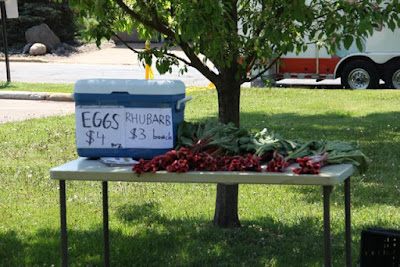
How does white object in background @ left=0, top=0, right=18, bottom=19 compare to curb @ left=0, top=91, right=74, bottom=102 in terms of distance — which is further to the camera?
white object in background @ left=0, top=0, right=18, bottom=19

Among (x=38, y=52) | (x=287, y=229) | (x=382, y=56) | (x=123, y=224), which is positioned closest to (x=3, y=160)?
(x=123, y=224)

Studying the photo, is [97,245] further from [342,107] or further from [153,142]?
[342,107]

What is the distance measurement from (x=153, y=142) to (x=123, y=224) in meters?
1.96

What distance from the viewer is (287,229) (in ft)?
20.4

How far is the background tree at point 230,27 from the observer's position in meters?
5.04

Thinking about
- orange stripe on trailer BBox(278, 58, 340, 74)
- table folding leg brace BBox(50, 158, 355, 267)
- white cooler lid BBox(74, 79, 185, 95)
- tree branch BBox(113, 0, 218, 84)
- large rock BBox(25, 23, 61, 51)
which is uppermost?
large rock BBox(25, 23, 61, 51)

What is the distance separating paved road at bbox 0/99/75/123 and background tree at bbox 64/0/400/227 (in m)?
8.23

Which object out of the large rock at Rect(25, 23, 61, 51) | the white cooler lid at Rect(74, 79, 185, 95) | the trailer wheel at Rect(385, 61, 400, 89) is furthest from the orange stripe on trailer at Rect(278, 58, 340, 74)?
the large rock at Rect(25, 23, 61, 51)

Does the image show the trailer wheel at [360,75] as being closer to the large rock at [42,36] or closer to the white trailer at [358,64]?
the white trailer at [358,64]

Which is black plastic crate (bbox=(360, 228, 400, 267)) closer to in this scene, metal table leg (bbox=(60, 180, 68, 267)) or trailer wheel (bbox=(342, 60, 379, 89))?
metal table leg (bbox=(60, 180, 68, 267))

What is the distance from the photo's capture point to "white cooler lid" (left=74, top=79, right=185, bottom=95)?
4.61 m

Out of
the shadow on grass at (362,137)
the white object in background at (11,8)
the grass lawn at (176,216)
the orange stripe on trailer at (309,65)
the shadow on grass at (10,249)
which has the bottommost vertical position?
the shadow on grass at (10,249)

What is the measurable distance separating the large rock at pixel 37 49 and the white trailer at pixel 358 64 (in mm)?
14317

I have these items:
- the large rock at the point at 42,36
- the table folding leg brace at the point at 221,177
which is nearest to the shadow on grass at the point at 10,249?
the table folding leg brace at the point at 221,177
